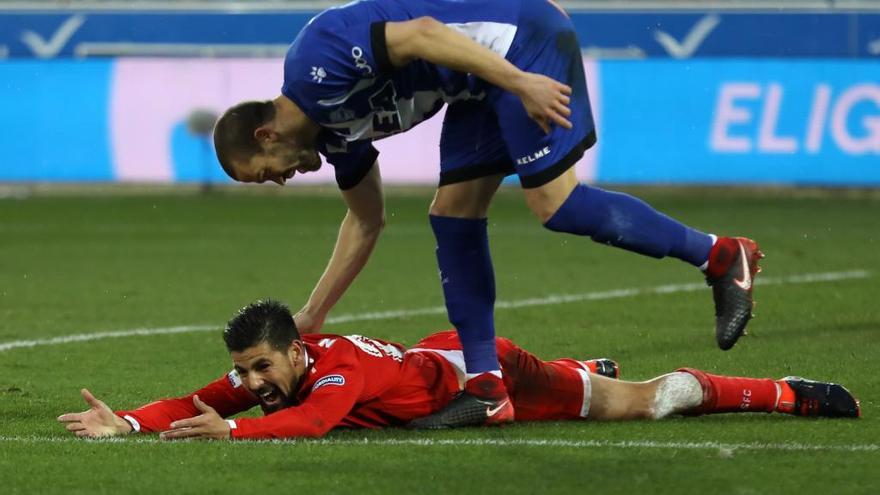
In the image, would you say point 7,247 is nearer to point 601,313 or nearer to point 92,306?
point 92,306

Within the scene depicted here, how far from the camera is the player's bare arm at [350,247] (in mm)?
6695

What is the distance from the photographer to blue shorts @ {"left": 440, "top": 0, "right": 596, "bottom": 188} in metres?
5.64

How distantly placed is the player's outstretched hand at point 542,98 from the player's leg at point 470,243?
508 mm

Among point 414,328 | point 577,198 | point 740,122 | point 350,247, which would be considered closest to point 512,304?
point 414,328

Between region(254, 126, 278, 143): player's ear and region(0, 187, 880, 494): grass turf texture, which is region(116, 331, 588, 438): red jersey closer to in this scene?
region(0, 187, 880, 494): grass turf texture

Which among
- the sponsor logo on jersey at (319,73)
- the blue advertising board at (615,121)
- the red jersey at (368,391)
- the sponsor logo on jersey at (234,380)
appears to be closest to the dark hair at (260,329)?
the red jersey at (368,391)

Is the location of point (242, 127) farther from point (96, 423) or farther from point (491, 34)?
point (96, 423)

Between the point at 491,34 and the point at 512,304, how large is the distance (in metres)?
4.52

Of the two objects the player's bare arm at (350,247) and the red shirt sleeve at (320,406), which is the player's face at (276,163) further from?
the player's bare arm at (350,247)

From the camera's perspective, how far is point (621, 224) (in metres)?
5.69

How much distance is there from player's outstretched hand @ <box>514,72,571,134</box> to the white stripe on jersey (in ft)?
0.78

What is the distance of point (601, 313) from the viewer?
9.53 metres

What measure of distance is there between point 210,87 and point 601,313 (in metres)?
9.85

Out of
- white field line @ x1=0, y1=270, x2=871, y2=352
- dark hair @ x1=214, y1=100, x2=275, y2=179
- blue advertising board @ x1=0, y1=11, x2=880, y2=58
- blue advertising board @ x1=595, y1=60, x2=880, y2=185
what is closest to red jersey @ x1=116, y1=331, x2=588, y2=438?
dark hair @ x1=214, y1=100, x2=275, y2=179
